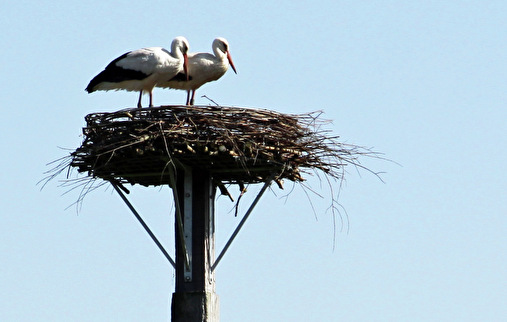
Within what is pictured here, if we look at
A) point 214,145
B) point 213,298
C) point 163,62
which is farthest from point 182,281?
point 163,62

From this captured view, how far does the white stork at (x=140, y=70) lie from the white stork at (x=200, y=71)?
0.44 metres

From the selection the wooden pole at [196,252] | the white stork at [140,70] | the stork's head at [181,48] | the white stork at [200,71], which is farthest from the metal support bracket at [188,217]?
the white stork at [200,71]

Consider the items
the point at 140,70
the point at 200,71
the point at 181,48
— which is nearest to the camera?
the point at 140,70

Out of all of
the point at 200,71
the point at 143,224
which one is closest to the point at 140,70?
the point at 200,71

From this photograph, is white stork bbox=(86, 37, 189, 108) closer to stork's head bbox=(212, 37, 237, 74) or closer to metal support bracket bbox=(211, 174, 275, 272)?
stork's head bbox=(212, 37, 237, 74)

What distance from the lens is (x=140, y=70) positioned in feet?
47.4

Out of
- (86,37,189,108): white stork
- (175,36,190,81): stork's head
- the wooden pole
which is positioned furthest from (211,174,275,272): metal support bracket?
(175,36,190,81): stork's head

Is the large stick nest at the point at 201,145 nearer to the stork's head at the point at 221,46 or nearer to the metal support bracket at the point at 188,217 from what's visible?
the metal support bracket at the point at 188,217

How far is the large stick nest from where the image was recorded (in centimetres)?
1092

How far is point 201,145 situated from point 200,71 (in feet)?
14.7

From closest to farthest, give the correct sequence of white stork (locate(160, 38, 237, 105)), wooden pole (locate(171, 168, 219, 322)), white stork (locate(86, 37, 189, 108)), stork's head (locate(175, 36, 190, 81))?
wooden pole (locate(171, 168, 219, 322)) → white stork (locate(86, 37, 189, 108)) → stork's head (locate(175, 36, 190, 81)) → white stork (locate(160, 38, 237, 105))

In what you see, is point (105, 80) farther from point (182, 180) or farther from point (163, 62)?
point (182, 180)

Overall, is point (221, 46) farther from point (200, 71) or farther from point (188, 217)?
point (188, 217)

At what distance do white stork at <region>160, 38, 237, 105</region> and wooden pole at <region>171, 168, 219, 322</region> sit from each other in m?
3.89
